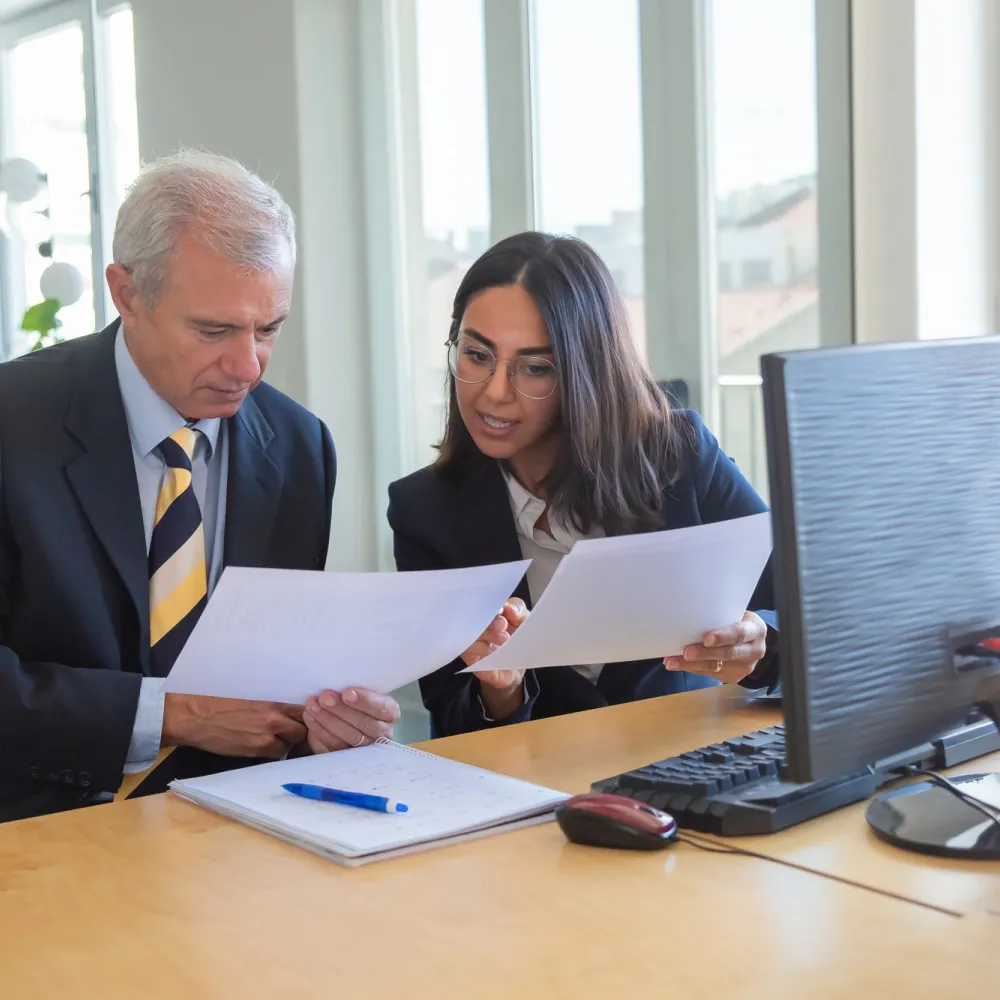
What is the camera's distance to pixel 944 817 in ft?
3.35

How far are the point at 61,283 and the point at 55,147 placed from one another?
146 centimetres

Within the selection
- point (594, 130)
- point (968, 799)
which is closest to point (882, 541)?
point (968, 799)

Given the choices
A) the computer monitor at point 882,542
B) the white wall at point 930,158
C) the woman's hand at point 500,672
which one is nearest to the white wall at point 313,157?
the white wall at point 930,158

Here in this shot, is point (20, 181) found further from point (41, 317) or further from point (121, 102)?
point (121, 102)

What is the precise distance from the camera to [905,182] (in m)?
2.44

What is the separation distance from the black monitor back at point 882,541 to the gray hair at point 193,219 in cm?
92

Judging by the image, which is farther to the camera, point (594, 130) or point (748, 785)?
point (594, 130)

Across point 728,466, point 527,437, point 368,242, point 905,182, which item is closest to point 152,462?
point 527,437

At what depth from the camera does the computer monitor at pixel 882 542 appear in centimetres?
83

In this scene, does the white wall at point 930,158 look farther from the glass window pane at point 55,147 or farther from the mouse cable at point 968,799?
the glass window pane at point 55,147

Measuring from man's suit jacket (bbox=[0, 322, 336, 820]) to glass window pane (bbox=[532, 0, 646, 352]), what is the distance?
1653 millimetres

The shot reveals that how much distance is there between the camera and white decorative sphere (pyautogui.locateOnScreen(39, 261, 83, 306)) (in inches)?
161

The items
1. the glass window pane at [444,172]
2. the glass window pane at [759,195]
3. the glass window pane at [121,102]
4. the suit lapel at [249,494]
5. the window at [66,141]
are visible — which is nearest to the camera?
the suit lapel at [249,494]

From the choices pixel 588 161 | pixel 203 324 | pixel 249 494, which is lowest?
pixel 249 494
